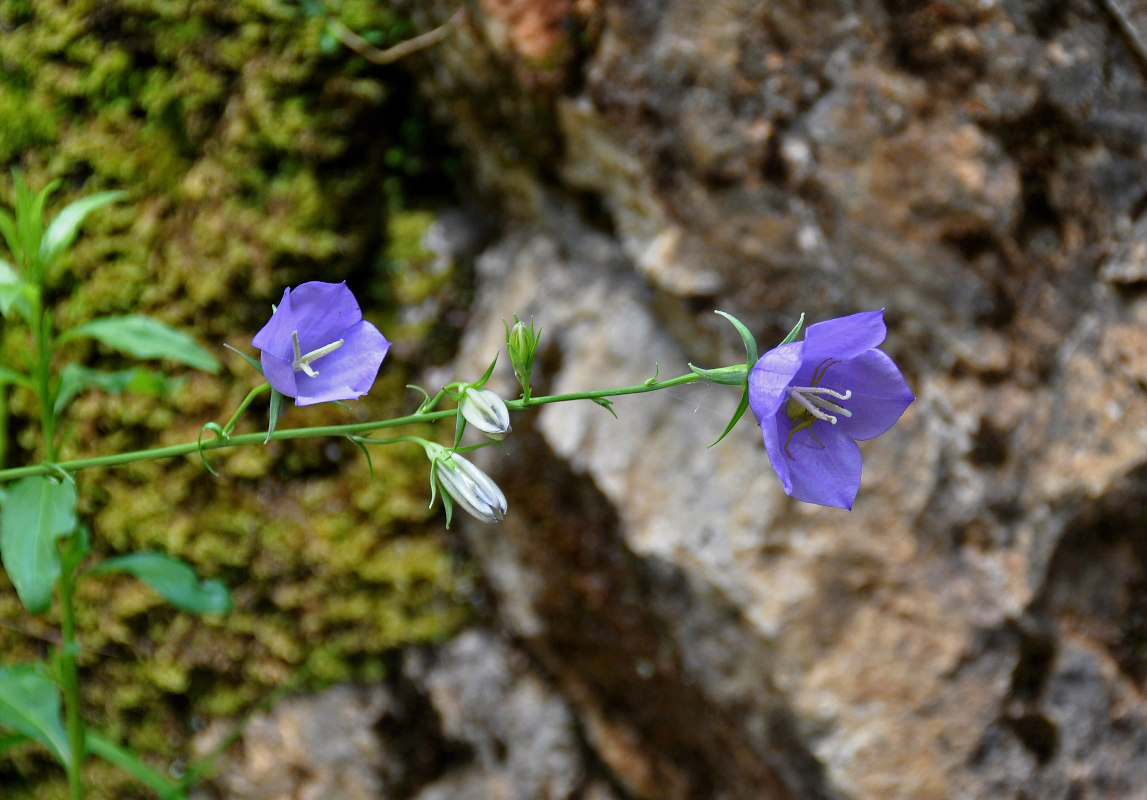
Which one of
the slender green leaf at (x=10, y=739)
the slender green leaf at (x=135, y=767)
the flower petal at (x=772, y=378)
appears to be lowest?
the slender green leaf at (x=135, y=767)

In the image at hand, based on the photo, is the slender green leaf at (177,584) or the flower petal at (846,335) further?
the slender green leaf at (177,584)

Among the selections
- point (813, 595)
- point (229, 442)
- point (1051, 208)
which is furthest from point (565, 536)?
point (1051, 208)

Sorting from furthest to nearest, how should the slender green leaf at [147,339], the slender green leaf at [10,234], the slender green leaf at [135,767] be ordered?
1. the slender green leaf at [135,767]
2. the slender green leaf at [147,339]
3. the slender green leaf at [10,234]

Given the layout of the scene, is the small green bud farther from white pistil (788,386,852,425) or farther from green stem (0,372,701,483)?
white pistil (788,386,852,425)

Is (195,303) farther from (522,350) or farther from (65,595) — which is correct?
(522,350)

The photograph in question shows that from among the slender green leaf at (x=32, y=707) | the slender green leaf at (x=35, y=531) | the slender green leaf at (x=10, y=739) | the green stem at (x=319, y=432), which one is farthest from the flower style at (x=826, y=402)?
the slender green leaf at (x=10, y=739)

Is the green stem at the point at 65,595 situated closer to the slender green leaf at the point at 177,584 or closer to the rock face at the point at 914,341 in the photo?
the slender green leaf at the point at 177,584

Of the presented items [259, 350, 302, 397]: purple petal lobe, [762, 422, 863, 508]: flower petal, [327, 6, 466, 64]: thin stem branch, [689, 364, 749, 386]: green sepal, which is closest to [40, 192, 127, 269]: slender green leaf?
[259, 350, 302, 397]: purple petal lobe
